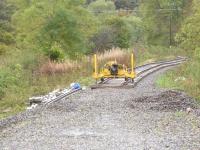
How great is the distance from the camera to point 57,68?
32906 mm

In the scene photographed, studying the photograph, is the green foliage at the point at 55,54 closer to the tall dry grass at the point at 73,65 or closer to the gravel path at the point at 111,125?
the tall dry grass at the point at 73,65

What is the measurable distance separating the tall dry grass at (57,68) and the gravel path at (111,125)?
978 centimetres

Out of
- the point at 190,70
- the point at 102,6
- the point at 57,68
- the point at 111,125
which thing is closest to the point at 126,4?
the point at 102,6

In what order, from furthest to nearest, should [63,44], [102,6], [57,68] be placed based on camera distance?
1. [102,6]
2. [63,44]
3. [57,68]

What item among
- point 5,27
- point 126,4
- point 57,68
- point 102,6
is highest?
point 57,68

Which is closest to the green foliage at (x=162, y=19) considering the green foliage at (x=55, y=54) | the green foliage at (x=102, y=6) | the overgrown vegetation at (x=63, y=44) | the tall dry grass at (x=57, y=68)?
the overgrown vegetation at (x=63, y=44)

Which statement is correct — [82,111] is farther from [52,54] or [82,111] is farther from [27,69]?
[52,54]

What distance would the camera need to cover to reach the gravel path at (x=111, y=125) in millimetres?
12664

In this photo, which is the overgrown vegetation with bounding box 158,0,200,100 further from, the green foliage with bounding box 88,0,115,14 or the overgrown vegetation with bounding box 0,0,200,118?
the green foliage with bounding box 88,0,115,14

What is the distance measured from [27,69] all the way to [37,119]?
51.4 feet

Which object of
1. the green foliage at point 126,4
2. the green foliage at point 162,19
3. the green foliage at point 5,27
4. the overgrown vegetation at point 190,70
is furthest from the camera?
the green foliage at point 126,4

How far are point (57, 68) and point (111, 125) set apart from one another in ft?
58.6

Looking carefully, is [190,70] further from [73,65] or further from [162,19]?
[162,19]

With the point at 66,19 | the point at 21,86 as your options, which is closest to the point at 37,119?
the point at 21,86
